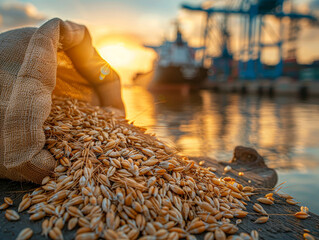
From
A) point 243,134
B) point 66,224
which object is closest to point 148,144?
point 66,224

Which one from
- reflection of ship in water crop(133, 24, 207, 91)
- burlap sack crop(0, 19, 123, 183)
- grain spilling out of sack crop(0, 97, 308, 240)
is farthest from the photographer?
reflection of ship in water crop(133, 24, 207, 91)

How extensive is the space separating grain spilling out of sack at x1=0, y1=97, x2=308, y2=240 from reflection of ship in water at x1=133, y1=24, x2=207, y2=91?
73.9 feet

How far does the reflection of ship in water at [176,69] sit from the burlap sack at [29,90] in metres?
22.1

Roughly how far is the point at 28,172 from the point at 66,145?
27cm

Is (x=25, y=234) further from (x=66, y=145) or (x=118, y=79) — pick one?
(x=118, y=79)

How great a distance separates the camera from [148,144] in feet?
6.07

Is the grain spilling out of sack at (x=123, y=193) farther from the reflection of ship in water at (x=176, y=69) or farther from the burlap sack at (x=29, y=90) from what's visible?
the reflection of ship in water at (x=176, y=69)

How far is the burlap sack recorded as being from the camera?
1.42 m

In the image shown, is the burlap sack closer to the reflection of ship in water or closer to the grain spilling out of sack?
the grain spilling out of sack

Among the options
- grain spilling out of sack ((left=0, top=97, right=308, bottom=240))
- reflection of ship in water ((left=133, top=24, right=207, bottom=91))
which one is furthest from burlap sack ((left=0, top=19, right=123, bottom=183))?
reflection of ship in water ((left=133, top=24, right=207, bottom=91))

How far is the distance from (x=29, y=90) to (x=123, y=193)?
839 millimetres

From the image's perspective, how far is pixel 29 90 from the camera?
58.5 inches

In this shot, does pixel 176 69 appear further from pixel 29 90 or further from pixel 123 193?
pixel 123 193

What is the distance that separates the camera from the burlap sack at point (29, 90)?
142cm
